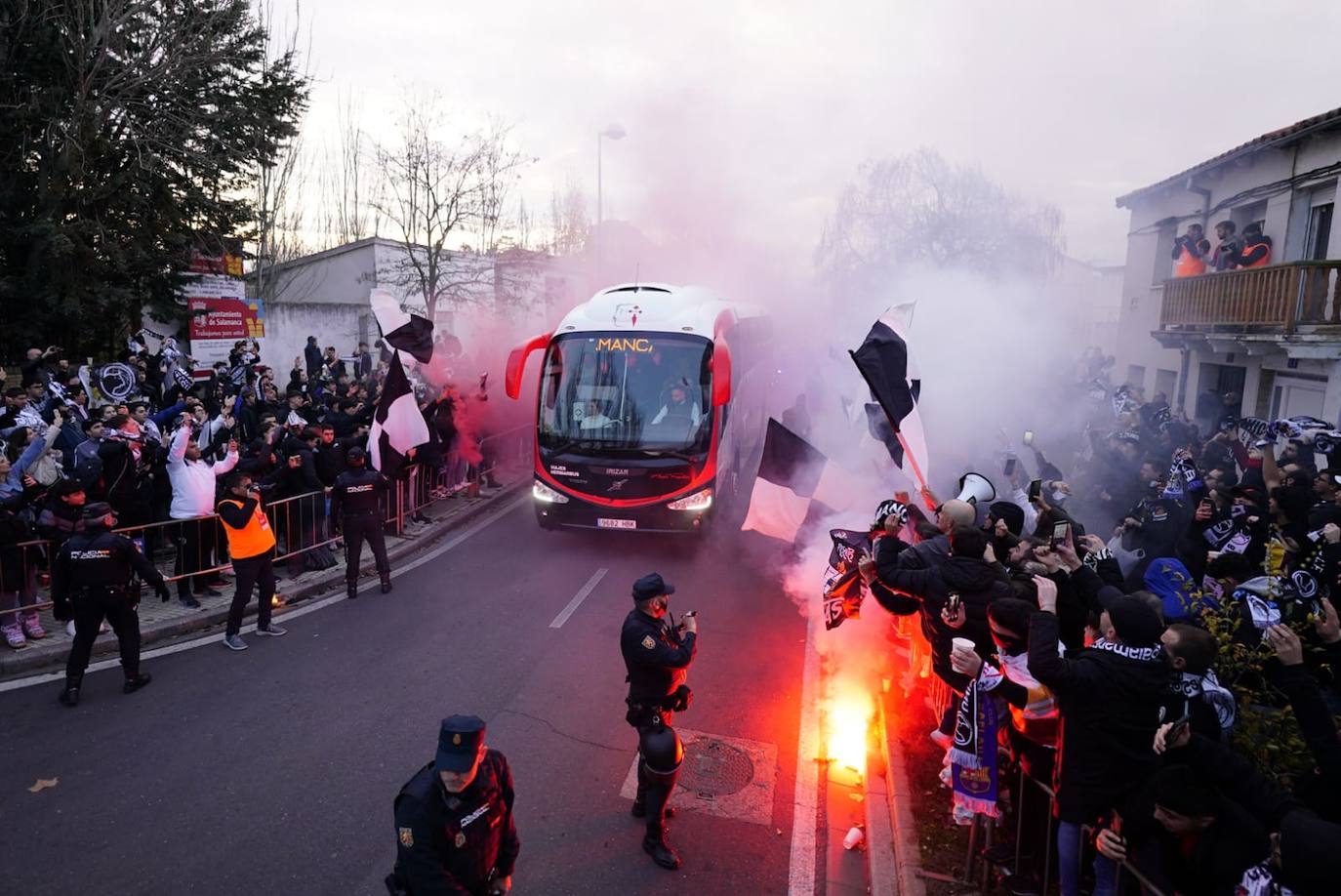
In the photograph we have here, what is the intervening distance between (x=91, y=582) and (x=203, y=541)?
219 cm

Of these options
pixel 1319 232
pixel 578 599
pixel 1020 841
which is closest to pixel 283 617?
pixel 578 599

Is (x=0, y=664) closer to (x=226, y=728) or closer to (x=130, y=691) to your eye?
(x=130, y=691)

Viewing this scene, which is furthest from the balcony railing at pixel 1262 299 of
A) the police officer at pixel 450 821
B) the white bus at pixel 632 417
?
the police officer at pixel 450 821

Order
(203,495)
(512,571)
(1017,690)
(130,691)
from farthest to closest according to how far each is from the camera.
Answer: (512,571) → (203,495) → (130,691) → (1017,690)

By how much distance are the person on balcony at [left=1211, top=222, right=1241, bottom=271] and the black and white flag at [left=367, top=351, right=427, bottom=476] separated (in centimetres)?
1486

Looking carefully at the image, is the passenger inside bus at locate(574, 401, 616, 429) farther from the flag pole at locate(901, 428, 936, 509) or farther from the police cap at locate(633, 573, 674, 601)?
the police cap at locate(633, 573, 674, 601)

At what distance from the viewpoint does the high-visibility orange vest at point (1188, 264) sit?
1673 centimetres

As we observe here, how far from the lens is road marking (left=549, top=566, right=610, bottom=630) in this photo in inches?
300

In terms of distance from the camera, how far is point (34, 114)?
12.6 metres

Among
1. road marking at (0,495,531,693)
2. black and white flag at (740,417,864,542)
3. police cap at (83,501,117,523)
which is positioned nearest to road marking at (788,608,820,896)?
black and white flag at (740,417,864,542)

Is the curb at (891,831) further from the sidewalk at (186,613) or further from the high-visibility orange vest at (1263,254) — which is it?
the high-visibility orange vest at (1263,254)

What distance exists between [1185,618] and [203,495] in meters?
8.42

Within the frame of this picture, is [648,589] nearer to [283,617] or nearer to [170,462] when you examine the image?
[283,617]

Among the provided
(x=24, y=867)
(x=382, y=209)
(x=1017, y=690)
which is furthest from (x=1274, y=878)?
(x=382, y=209)
